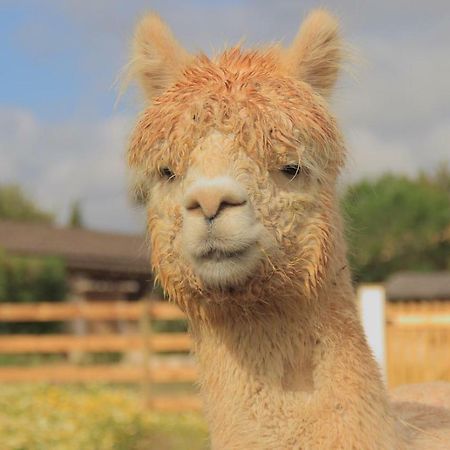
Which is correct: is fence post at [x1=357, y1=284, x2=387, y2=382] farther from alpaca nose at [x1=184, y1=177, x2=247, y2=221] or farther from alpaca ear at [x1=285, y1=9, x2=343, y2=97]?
alpaca nose at [x1=184, y1=177, x2=247, y2=221]

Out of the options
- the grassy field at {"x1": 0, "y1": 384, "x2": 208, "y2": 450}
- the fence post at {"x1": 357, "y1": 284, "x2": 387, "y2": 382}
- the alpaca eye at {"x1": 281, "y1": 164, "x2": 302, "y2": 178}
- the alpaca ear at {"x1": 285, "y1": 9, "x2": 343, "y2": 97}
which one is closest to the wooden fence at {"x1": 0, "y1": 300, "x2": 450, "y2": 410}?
the fence post at {"x1": 357, "y1": 284, "x2": 387, "y2": 382}

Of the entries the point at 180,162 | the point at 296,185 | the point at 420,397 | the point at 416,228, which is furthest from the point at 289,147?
the point at 416,228

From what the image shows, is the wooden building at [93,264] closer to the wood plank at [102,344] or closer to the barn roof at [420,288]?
the barn roof at [420,288]

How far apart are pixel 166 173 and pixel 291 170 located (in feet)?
1.56

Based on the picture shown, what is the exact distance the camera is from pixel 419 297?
38.7 metres

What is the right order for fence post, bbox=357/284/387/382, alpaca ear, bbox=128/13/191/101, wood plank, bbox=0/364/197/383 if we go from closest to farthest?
alpaca ear, bbox=128/13/191/101
fence post, bbox=357/284/387/382
wood plank, bbox=0/364/197/383

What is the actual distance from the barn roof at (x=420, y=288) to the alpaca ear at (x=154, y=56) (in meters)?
34.7

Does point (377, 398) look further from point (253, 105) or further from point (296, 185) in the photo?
point (253, 105)

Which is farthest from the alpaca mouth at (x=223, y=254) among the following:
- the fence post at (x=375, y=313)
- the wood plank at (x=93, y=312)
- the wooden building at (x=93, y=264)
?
the wooden building at (x=93, y=264)

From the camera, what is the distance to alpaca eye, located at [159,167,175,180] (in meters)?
3.71

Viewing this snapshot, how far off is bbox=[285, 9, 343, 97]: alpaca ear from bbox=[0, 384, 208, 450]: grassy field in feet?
15.9

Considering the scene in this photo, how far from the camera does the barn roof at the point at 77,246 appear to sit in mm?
32938

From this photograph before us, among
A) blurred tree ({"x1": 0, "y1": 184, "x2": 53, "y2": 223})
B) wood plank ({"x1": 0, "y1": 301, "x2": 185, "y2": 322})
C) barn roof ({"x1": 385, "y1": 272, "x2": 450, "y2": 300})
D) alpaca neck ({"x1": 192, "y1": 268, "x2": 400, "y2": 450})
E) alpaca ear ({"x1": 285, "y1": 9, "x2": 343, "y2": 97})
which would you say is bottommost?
alpaca neck ({"x1": 192, "y1": 268, "x2": 400, "y2": 450})

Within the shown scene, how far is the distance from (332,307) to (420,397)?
1390 mm
